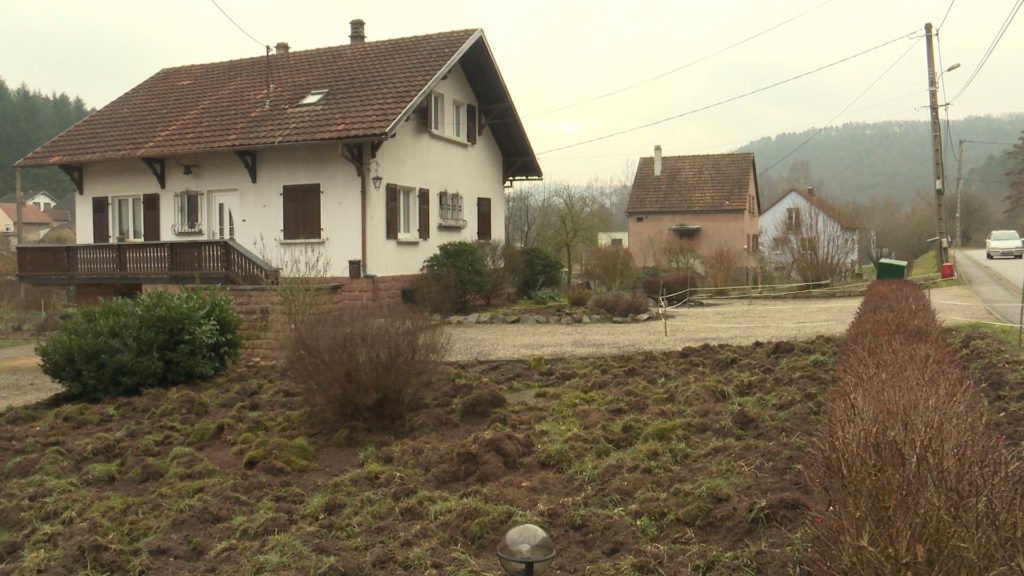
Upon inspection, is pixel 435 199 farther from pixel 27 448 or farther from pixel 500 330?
pixel 27 448

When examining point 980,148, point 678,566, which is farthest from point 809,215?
point 980,148

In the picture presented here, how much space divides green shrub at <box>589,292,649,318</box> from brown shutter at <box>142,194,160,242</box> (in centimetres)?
1143

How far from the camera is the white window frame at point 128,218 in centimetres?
2303

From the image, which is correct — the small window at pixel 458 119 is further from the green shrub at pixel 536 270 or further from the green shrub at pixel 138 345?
the green shrub at pixel 138 345

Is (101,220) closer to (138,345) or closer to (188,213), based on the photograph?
(188,213)

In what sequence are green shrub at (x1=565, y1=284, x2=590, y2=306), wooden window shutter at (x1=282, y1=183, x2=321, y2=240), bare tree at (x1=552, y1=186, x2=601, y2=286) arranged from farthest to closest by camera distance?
bare tree at (x1=552, y1=186, x2=601, y2=286) < green shrub at (x1=565, y1=284, x2=590, y2=306) < wooden window shutter at (x1=282, y1=183, x2=321, y2=240)

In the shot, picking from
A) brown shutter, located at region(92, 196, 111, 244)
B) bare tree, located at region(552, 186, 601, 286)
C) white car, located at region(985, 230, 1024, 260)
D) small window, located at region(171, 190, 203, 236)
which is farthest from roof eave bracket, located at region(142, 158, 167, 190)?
white car, located at region(985, 230, 1024, 260)

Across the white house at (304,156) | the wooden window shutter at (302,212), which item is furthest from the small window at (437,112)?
the wooden window shutter at (302,212)

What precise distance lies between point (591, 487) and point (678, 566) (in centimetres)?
147

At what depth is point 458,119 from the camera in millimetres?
24344

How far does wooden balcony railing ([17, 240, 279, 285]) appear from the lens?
1869 centimetres

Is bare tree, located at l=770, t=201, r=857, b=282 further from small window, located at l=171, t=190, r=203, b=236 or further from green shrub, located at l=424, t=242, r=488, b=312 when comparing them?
small window, located at l=171, t=190, r=203, b=236

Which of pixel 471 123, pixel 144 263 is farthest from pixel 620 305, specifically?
pixel 144 263

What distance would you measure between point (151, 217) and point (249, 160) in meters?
3.81
